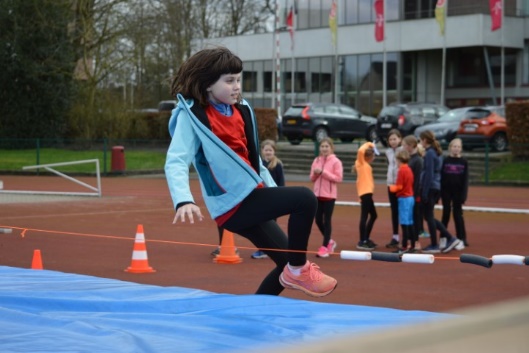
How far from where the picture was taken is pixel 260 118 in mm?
35094

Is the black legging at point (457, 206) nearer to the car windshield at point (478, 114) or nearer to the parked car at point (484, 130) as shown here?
the parked car at point (484, 130)

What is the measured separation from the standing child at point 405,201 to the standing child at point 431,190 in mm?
224

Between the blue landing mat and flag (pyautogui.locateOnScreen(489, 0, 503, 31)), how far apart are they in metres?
39.9

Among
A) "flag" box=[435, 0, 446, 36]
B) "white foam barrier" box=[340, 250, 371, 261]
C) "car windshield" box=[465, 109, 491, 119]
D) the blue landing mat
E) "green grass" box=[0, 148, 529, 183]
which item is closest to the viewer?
the blue landing mat

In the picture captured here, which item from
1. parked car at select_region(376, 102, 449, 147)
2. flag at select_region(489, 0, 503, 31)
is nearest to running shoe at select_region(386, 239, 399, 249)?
parked car at select_region(376, 102, 449, 147)

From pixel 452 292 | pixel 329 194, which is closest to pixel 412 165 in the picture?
pixel 329 194

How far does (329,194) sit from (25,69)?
30934 mm

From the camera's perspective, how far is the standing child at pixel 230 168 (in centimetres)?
498

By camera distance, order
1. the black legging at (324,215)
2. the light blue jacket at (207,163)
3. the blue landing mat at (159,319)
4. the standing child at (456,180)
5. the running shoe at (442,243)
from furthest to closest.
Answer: the standing child at (456,180), the running shoe at (442,243), the black legging at (324,215), the light blue jacket at (207,163), the blue landing mat at (159,319)

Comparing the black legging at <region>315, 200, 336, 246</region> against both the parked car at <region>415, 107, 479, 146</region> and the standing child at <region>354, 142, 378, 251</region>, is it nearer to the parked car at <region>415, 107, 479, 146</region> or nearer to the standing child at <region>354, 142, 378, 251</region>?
the standing child at <region>354, 142, 378, 251</region>

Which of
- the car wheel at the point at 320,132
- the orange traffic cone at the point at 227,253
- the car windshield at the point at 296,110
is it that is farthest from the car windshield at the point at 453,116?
the orange traffic cone at the point at 227,253

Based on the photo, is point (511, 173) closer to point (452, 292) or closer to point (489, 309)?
point (452, 292)

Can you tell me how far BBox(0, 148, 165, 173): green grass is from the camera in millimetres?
32125

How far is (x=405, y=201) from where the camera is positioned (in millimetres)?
11672
